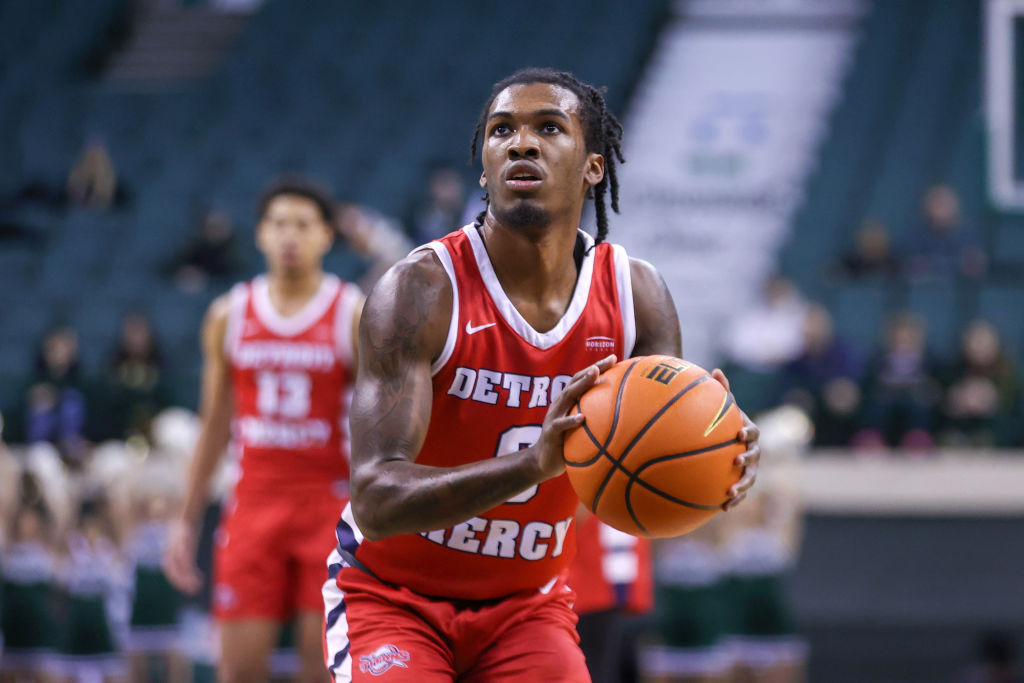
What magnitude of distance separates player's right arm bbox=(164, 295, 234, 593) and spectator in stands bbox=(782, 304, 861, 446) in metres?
4.86

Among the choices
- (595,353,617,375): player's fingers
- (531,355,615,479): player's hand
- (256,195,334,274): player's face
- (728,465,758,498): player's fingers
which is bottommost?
(728,465,758,498): player's fingers

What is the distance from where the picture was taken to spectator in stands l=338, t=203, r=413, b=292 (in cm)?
921

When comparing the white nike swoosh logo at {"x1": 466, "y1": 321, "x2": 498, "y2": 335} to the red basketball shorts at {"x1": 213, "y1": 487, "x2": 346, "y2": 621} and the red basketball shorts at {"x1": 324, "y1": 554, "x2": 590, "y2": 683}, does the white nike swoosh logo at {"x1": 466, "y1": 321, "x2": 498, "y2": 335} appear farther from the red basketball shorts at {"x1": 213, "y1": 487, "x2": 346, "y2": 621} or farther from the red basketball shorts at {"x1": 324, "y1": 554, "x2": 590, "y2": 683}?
the red basketball shorts at {"x1": 213, "y1": 487, "x2": 346, "y2": 621}

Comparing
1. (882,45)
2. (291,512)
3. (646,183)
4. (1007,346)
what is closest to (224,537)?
(291,512)

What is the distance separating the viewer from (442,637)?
2934mm

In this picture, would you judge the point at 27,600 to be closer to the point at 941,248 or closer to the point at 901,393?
the point at 901,393

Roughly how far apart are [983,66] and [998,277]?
377 centimetres

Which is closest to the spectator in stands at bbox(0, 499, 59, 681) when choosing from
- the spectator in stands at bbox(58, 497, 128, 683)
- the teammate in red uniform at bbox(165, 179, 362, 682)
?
the spectator in stands at bbox(58, 497, 128, 683)

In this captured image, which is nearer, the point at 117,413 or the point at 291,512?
the point at 291,512

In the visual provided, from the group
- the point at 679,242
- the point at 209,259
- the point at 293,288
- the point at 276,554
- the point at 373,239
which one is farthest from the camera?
the point at 679,242

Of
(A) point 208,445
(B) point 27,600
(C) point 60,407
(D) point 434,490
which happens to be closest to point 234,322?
(A) point 208,445

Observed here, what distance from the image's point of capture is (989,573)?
838 cm

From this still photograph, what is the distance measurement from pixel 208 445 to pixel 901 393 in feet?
17.3

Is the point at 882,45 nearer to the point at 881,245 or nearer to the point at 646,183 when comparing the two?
the point at 646,183
